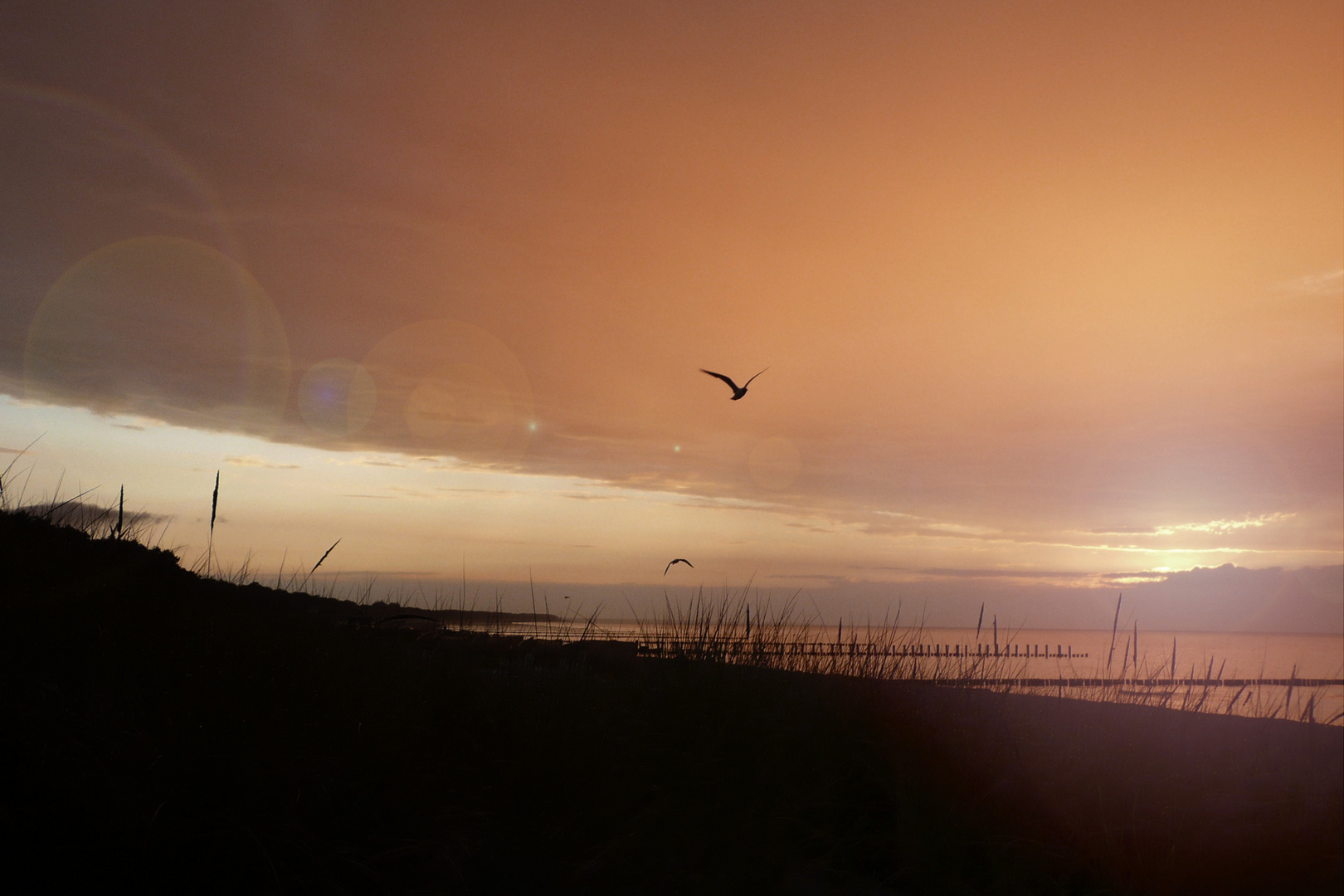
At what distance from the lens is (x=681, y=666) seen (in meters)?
7.73

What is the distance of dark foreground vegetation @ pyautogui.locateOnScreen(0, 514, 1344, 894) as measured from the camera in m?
4.09

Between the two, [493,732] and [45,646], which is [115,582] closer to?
[45,646]

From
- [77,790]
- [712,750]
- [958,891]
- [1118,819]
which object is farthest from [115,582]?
[1118,819]

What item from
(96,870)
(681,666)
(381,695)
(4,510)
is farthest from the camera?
(4,510)

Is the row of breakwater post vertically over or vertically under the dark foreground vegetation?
over

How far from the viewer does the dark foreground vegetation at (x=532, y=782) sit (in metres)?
4.09

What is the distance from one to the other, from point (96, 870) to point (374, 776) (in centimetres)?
155

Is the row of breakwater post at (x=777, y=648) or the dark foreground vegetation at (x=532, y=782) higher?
the row of breakwater post at (x=777, y=648)

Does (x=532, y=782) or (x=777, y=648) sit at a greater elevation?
(x=777, y=648)

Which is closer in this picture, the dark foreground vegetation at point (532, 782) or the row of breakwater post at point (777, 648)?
the dark foreground vegetation at point (532, 782)

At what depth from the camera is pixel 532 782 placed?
5.39m

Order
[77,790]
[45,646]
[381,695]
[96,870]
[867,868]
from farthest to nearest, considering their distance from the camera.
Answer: [381,695] < [45,646] < [867,868] < [77,790] < [96,870]

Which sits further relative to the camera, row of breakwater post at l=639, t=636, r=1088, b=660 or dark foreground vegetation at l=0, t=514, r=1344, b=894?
row of breakwater post at l=639, t=636, r=1088, b=660

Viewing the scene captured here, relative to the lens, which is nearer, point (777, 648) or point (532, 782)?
point (532, 782)
